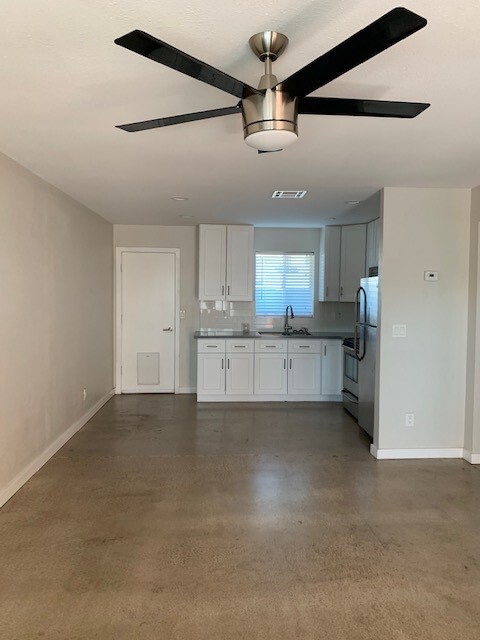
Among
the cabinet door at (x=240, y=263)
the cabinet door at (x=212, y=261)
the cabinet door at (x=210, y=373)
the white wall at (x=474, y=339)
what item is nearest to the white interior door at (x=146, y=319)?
the cabinet door at (x=212, y=261)

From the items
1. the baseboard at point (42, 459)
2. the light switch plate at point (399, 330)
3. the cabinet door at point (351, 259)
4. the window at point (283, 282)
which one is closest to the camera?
the baseboard at point (42, 459)

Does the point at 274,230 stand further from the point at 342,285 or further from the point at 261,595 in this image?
the point at 261,595

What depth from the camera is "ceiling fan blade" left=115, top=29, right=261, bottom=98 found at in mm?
1206

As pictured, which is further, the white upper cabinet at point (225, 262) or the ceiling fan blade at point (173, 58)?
the white upper cabinet at point (225, 262)

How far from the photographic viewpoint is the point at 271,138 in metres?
1.60

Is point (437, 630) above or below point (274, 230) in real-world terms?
below

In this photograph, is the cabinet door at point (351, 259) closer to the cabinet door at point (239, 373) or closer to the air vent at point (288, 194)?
the cabinet door at point (239, 373)

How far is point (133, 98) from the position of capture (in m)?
2.10

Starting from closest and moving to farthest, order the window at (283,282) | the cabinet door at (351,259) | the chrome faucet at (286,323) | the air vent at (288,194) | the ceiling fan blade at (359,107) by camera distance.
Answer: the ceiling fan blade at (359,107) < the air vent at (288,194) < the cabinet door at (351,259) < the chrome faucet at (286,323) < the window at (283,282)

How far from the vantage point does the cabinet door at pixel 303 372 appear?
5938 millimetres

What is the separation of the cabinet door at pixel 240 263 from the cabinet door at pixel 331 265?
1035 millimetres

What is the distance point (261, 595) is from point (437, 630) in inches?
31.6

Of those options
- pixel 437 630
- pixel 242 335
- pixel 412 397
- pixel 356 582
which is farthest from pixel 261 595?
pixel 242 335

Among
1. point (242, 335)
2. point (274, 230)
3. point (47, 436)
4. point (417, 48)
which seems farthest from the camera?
point (274, 230)
